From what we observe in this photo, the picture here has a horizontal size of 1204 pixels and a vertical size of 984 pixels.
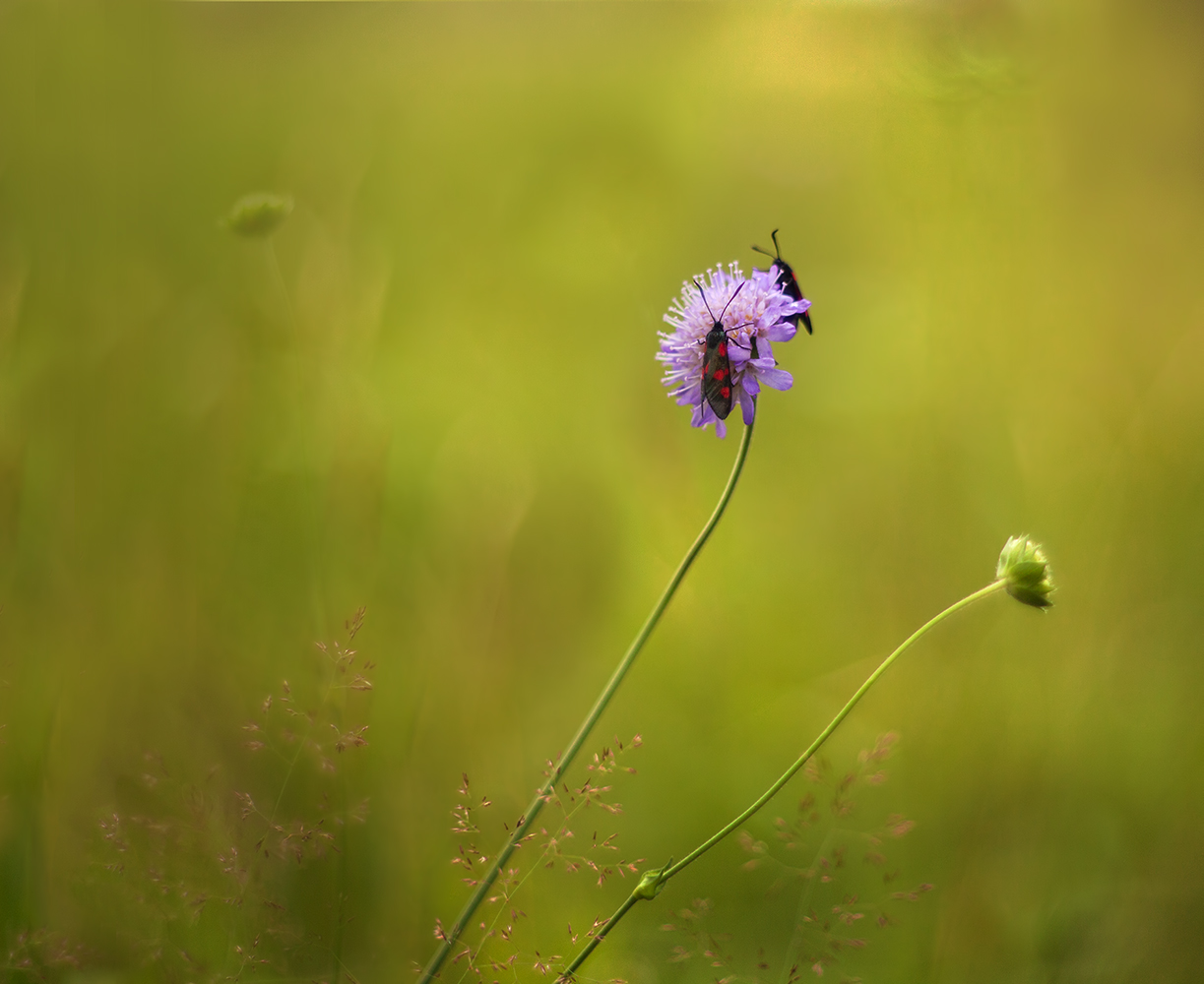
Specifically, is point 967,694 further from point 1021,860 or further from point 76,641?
point 76,641

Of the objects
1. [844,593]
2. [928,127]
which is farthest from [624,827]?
[928,127]

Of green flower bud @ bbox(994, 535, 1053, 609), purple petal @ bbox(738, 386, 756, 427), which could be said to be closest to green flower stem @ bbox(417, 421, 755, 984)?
purple petal @ bbox(738, 386, 756, 427)

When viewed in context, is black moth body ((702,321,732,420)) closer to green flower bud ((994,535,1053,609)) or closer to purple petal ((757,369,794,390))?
purple petal ((757,369,794,390))

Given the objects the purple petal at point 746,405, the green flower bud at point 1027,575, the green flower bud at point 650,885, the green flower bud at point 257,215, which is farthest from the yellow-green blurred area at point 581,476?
the purple petal at point 746,405

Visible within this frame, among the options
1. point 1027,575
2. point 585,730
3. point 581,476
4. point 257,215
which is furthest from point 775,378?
point 257,215

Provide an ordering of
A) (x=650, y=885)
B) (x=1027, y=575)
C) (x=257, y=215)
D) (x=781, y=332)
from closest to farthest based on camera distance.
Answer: (x=650, y=885)
(x=1027, y=575)
(x=781, y=332)
(x=257, y=215)

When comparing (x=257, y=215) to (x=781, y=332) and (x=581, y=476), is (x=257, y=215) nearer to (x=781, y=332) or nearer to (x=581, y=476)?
(x=581, y=476)
